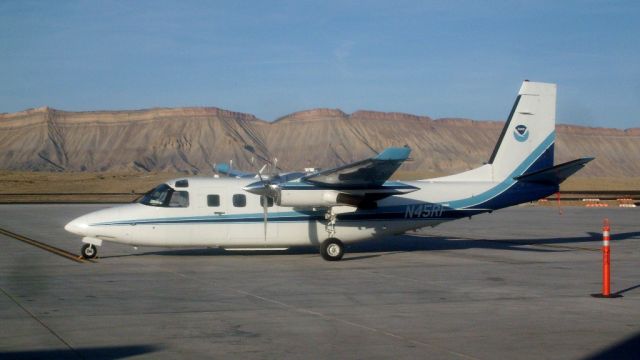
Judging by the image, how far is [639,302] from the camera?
43.6 feet

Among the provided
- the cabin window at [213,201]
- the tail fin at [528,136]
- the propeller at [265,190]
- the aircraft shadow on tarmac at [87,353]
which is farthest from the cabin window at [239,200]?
the aircraft shadow on tarmac at [87,353]

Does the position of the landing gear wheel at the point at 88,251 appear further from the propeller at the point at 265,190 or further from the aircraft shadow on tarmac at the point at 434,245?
the propeller at the point at 265,190

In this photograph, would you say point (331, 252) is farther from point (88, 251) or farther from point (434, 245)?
point (88, 251)

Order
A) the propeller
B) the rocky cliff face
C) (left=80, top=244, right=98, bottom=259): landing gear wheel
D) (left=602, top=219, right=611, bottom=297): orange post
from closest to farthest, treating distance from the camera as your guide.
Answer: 1. (left=602, top=219, right=611, bottom=297): orange post
2. the propeller
3. (left=80, top=244, right=98, bottom=259): landing gear wheel
4. the rocky cliff face

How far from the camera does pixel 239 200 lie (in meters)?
20.5

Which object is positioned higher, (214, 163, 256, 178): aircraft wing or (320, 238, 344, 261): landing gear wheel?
(214, 163, 256, 178): aircraft wing

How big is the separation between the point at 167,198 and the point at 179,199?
314mm

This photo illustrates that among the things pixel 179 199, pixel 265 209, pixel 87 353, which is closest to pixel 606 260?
pixel 87 353

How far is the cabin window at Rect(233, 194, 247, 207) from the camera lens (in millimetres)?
20422

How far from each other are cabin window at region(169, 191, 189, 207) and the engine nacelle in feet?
8.37

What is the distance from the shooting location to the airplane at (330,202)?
19.7 meters

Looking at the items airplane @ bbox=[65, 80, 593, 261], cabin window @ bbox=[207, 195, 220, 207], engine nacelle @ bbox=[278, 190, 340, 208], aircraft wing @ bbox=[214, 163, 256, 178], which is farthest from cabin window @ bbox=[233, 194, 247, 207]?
aircraft wing @ bbox=[214, 163, 256, 178]

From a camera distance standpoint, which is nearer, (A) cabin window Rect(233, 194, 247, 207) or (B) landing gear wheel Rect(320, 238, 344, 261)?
(B) landing gear wheel Rect(320, 238, 344, 261)

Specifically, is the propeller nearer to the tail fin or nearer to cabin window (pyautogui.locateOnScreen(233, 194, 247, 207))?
cabin window (pyautogui.locateOnScreen(233, 194, 247, 207))
